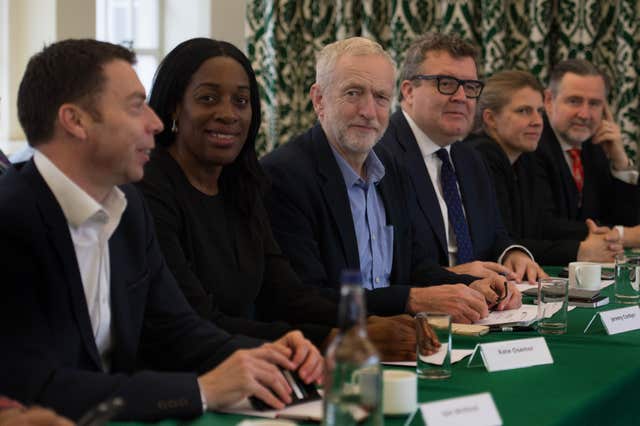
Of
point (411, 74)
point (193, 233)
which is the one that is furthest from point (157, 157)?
point (411, 74)

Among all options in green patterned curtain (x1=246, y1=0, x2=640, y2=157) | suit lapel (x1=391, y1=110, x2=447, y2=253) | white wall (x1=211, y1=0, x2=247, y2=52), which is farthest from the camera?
green patterned curtain (x1=246, y1=0, x2=640, y2=157)

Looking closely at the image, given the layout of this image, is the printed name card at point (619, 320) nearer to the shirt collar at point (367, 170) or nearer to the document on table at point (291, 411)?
the shirt collar at point (367, 170)

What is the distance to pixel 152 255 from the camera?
214 cm

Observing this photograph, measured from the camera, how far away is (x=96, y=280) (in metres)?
1.96

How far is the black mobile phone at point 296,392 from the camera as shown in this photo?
70.1 inches

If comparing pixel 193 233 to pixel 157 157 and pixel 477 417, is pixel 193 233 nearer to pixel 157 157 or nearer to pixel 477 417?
pixel 157 157

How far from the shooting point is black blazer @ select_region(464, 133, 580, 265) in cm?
410

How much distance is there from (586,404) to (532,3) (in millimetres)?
4332

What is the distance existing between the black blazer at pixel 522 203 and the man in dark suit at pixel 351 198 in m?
0.90

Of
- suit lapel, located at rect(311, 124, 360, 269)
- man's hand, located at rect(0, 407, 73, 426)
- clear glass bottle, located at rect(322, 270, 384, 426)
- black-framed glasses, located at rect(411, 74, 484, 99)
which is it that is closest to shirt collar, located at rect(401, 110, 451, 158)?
black-framed glasses, located at rect(411, 74, 484, 99)

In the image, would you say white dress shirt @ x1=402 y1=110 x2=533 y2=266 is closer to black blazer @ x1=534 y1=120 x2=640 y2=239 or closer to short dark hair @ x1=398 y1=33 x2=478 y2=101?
short dark hair @ x1=398 y1=33 x2=478 y2=101

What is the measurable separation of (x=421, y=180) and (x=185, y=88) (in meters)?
1.27

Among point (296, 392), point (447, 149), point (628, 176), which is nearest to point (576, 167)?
point (628, 176)

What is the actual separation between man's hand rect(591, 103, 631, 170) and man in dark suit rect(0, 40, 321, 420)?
3.70 metres
